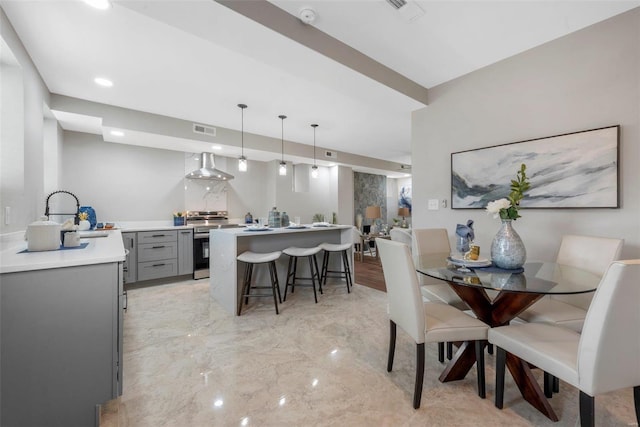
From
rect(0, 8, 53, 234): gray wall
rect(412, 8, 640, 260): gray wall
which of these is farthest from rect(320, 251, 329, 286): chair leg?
rect(0, 8, 53, 234): gray wall

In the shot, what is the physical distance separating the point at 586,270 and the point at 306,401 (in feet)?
7.06

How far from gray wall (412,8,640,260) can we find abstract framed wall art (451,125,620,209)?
62mm

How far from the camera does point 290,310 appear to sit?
303 centimetres

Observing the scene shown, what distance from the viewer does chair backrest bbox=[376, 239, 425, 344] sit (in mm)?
1521

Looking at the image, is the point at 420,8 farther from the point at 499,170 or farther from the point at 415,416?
the point at 415,416

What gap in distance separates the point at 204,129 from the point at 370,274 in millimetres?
3737

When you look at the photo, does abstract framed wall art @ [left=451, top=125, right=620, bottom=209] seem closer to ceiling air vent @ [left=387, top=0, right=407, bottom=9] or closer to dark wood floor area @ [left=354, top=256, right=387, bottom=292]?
ceiling air vent @ [left=387, top=0, right=407, bottom=9]

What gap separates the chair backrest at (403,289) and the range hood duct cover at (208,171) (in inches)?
143

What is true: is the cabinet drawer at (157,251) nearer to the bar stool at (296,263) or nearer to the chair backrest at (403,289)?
the bar stool at (296,263)

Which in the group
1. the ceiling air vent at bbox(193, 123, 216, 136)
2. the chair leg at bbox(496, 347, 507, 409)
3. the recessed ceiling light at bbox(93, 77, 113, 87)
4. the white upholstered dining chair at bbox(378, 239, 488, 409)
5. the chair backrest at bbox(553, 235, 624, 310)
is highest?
the recessed ceiling light at bbox(93, 77, 113, 87)

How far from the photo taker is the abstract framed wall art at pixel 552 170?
2025 mm

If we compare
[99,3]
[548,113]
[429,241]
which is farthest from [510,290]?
[99,3]

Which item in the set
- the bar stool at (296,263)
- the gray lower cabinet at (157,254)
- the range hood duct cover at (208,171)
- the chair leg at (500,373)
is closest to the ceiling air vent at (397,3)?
the chair leg at (500,373)

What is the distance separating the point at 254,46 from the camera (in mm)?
1924
